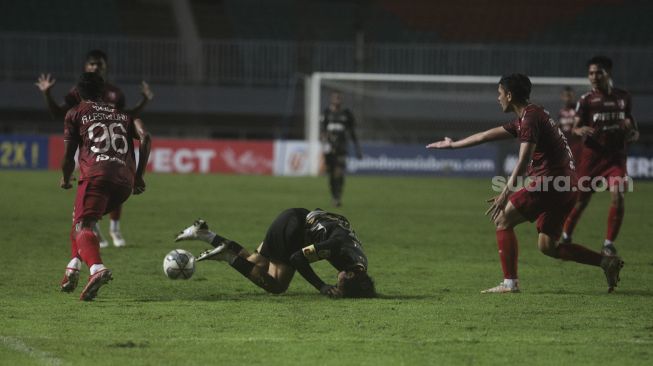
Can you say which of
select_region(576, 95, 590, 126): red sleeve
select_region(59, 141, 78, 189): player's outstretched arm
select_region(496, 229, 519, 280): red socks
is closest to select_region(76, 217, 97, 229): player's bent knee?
select_region(59, 141, 78, 189): player's outstretched arm

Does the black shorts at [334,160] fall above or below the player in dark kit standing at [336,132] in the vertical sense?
below

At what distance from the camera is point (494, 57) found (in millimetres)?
34344

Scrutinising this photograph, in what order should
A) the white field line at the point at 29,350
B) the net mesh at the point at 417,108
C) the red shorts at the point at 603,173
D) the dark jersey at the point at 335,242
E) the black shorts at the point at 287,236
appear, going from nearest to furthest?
the white field line at the point at 29,350
the dark jersey at the point at 335,242
the black shorts at the point at 287,236
the red shorts at the point at 603,173
the net mesh at the point at 417,108

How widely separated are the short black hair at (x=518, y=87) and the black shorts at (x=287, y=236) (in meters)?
2.14

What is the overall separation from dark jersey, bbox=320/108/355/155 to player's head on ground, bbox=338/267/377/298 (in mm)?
12803

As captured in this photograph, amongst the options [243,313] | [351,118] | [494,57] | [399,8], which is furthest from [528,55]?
[243,313]

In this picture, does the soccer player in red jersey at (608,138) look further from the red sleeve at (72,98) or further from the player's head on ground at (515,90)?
the red sleeve at (72,98)

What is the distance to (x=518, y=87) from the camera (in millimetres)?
8875

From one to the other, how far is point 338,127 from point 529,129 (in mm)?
13114

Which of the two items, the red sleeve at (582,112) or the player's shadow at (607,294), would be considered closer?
the player's shadow at (607,294)

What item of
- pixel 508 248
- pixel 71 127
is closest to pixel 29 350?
pixel 71 127

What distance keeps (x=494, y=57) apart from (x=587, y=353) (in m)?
28.7

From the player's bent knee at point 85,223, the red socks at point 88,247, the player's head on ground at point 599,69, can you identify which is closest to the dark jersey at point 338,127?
the player's head on ground at point 599,69

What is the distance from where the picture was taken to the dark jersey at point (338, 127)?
2155 cm
